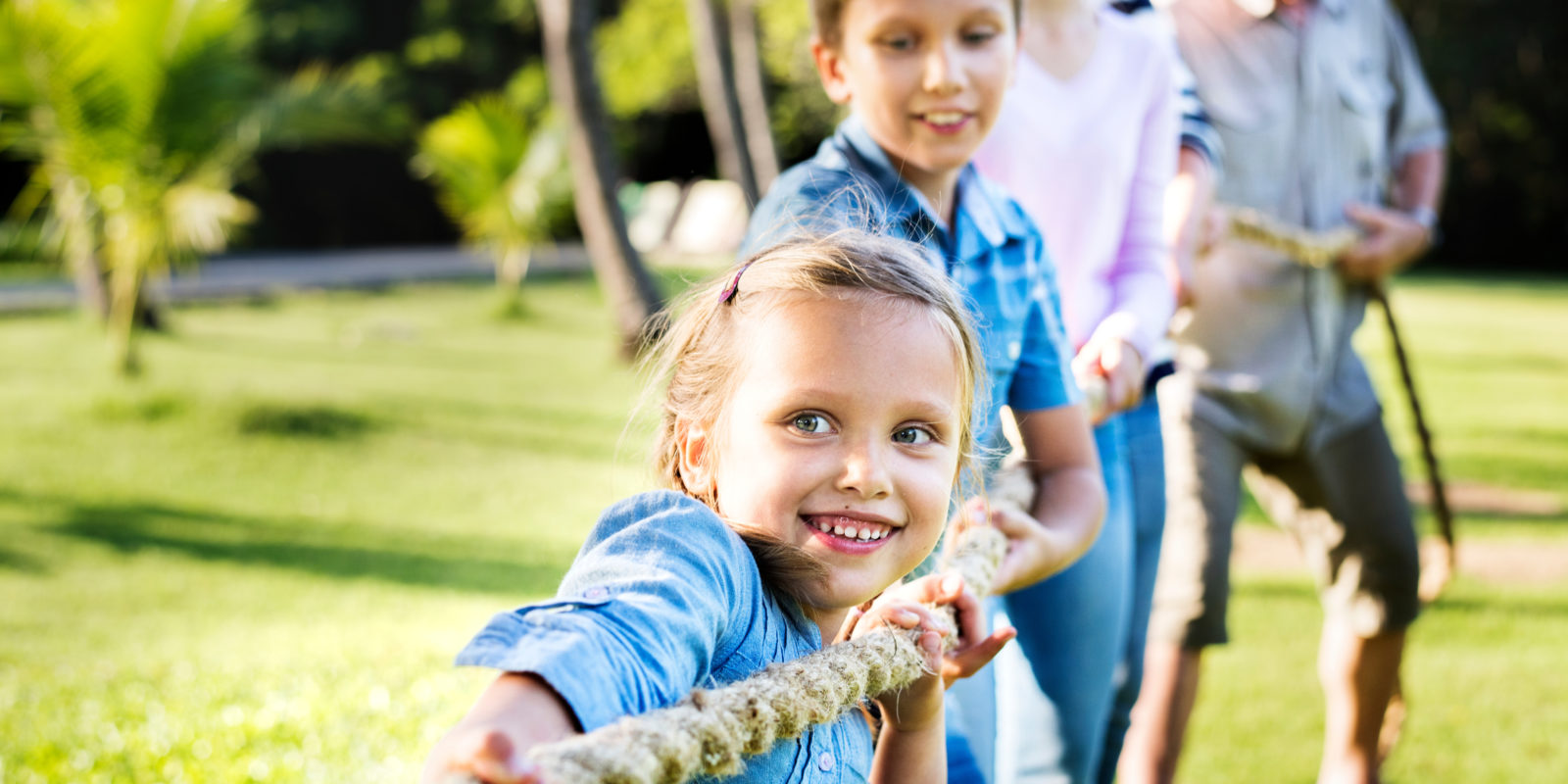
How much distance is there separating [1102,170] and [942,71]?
24.2 inches

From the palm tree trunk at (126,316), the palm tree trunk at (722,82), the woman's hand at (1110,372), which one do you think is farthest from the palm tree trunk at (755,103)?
the woman's hand at (1110,372)

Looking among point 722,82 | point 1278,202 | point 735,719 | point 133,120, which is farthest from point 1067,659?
point 722,82

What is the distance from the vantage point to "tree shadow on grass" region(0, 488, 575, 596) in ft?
19.8

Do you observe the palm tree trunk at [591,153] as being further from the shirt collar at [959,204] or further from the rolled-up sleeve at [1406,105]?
the shirt collar at [959,204]

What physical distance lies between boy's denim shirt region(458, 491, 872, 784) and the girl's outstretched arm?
0.5 inches

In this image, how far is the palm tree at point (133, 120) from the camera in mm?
8492

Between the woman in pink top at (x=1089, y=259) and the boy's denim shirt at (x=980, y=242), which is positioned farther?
the woman in pink top at (x=1089, y=259)

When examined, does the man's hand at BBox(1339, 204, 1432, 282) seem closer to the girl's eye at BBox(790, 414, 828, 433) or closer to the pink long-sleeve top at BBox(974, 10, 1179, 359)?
the pink long-sleeve top at BBox(974, 10, 1179, 359)

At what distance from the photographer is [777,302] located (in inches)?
53.9

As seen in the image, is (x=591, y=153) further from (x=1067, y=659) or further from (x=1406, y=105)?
(x=1067, y=659)

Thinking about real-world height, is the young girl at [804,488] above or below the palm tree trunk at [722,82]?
above

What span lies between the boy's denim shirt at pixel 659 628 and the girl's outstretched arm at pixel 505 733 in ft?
0.04

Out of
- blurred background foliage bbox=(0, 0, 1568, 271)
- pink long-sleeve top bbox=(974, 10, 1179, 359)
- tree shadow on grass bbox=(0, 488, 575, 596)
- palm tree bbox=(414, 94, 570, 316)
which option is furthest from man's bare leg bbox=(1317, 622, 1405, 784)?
blurred background foliage bbox=(0, 0, 1568, 271)

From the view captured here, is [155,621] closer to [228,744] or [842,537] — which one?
[228,744]
